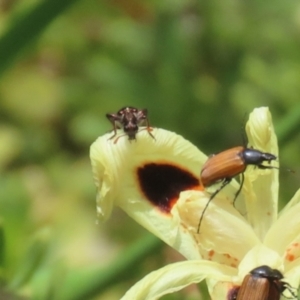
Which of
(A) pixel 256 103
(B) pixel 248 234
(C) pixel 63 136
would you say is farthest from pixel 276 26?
(B) pixel 248 234

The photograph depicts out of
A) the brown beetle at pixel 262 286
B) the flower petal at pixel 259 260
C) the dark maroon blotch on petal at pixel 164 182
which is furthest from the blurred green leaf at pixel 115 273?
the brown beetle at pixel 262 286

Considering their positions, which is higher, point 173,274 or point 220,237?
point 220,237

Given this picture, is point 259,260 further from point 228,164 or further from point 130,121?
point 130,121

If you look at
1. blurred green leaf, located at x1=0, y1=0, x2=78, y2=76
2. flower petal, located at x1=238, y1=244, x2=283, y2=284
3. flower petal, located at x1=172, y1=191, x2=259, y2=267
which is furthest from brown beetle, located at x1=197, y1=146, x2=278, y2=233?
blurred green leaf, located at x1=0, y1=0, x2=78, y2=76

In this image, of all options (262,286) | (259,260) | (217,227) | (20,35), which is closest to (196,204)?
(217,227)

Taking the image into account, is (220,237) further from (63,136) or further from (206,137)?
(63,136)

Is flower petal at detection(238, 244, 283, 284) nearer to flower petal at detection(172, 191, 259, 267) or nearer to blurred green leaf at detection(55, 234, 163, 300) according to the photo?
flower petal at detection(172, 191, 259, 267)
